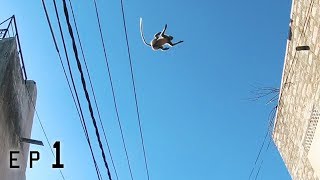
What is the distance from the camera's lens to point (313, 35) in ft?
21.5

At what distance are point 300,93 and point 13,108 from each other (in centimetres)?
526

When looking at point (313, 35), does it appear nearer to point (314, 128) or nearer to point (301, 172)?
point (314, 128)

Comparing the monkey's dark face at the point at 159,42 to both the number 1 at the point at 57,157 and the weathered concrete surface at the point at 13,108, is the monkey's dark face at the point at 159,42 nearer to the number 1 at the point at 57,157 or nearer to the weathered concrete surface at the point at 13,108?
the number 1 at the point at 57,157

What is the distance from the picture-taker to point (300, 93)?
24.1ft

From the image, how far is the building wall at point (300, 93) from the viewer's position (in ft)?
21.7

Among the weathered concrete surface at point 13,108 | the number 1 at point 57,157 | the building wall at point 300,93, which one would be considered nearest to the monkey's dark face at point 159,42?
the building wall at point 300,93

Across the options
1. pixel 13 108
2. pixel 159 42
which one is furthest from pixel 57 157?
pixel 159 42

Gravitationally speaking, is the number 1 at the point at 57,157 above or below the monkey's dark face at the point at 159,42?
below

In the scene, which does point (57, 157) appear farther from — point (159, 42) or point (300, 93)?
point (300, 93)

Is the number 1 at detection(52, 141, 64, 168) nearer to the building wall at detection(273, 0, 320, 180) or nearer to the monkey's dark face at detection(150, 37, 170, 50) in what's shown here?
the monkey's dark face at detection(150, 37, 170, 50)

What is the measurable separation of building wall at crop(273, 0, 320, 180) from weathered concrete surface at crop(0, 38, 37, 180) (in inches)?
189

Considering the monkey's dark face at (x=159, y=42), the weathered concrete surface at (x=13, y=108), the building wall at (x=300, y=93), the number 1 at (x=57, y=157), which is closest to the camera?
the monkey's dark face at (x=159, y=42)

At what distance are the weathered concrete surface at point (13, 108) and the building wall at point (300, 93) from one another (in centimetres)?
479

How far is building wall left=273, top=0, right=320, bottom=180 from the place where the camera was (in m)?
6.61
